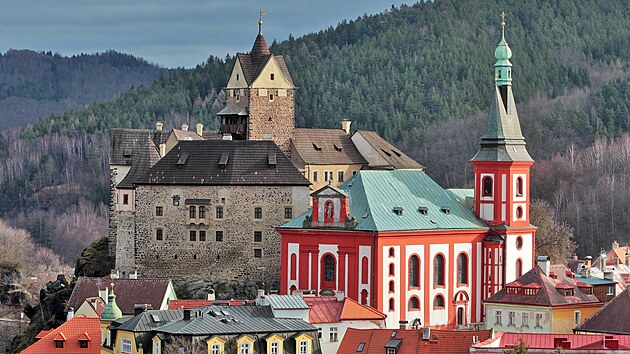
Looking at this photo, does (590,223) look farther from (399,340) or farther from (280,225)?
(399,340)

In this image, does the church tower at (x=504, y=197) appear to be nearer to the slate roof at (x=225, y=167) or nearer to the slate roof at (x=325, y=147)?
the slate roof at (x=225, y=167)

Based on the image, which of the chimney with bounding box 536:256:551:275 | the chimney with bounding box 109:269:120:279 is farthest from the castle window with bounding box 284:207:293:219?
the chimney with bounding box 536:256:551:275

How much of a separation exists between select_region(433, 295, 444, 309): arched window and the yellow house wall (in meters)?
10.8

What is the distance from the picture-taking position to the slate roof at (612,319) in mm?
95188

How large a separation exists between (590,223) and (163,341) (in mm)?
83378

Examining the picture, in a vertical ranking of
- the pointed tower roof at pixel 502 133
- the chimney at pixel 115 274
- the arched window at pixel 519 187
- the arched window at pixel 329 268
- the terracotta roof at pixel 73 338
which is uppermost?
the pointed tower roof at pixel 502 133

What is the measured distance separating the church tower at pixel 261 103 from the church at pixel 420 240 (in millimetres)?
12084

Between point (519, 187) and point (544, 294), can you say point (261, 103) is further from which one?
point (544, 294)

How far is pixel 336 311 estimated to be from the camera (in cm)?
10088

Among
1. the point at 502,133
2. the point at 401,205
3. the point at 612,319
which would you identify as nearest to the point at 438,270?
the point at 401,205

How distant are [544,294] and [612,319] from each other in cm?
903

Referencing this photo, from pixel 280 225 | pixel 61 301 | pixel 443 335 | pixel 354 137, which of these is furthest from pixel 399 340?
pixel 354 137

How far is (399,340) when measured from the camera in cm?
9375

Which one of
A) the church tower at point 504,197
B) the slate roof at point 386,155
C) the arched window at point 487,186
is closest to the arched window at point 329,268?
the church tower at point 504,197
